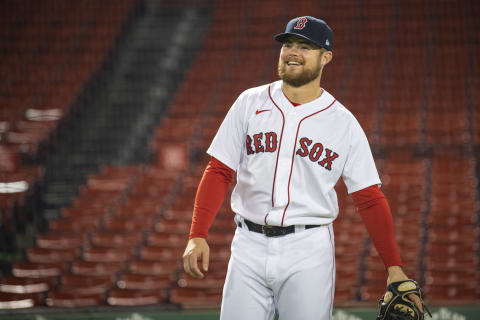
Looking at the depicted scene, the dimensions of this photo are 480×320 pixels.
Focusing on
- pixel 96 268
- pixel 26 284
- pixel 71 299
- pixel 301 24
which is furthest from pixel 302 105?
pixel 96 268

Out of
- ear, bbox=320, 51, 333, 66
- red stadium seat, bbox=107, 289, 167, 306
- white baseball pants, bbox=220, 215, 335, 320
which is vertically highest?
ear, bbox=320, 51, 333, 66

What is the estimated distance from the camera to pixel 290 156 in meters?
2.24

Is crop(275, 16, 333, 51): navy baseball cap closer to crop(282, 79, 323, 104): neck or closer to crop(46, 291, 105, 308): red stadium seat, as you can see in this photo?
crop(282, 79, 323, 104): neck

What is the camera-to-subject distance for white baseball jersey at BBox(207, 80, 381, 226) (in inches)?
87.5

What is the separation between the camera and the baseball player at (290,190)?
217cm

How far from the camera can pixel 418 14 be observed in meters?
10.6

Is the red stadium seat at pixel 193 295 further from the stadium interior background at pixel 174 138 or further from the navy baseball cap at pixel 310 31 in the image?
the navy baseball cap at pixel 310 31

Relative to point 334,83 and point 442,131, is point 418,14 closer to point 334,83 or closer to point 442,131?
point 334,83

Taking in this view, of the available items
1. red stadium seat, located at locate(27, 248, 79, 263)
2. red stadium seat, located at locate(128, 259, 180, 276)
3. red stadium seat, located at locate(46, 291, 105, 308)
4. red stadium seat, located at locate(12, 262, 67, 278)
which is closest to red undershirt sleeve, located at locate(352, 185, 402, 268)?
red stadium seat, located at locate(46, 291, 105, 308)

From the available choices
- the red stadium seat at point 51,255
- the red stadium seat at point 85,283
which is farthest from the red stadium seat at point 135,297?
the red stadium seat at point 51,255

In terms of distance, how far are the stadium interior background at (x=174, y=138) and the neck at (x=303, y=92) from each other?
177 centimetres

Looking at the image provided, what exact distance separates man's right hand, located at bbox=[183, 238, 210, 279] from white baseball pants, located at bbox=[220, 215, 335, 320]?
133 mm

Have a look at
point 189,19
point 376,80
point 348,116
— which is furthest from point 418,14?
point 348,116

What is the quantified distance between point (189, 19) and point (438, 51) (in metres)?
4.91
